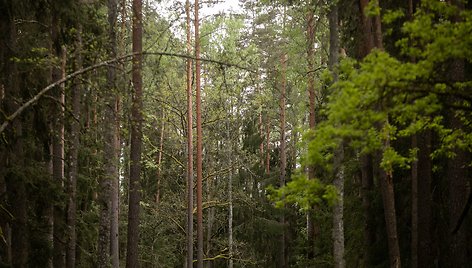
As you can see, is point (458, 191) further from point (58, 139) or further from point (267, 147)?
point (267, 147)

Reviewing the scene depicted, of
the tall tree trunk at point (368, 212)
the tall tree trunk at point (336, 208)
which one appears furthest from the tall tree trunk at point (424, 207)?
the tall tree trunk at point (368, 212)

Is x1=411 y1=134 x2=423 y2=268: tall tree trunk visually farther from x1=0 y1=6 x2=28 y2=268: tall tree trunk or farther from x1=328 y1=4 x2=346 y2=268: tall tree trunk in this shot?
x1=0 y1=6 x2=28 y2=268: tall tree trunk

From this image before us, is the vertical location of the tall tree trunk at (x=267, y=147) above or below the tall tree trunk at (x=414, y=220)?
above

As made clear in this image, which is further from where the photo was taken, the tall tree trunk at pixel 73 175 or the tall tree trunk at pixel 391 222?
the tall tree trunk at pixel 73 175

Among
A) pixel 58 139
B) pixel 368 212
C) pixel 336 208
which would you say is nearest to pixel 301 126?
pixel 336 208

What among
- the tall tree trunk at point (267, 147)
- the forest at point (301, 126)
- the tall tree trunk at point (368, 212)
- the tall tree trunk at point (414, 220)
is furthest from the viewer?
the tall tree trunk at point (267, 147)

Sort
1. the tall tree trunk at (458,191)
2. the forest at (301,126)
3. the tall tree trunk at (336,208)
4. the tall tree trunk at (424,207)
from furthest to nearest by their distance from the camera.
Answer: the tall tree trunk at (336,208), the tall tree trunk at (424,207), the tall tree trunk at (458,191), the forest at (301,126)

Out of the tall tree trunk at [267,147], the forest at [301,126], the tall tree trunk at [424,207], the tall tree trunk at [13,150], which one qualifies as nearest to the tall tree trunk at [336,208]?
the forest at [301,126]

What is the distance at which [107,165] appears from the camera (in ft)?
36.0

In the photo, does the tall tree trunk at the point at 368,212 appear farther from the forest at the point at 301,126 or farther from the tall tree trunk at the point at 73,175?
the tall tree trunk at the point at 73,175

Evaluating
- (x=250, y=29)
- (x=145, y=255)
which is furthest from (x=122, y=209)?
(x=250, y=29)

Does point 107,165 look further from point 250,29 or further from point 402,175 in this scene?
point 250,29

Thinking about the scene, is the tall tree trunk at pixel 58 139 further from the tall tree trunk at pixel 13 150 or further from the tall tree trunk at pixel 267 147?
the tall tree trunk at pixel 267 147

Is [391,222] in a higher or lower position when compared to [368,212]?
lower
